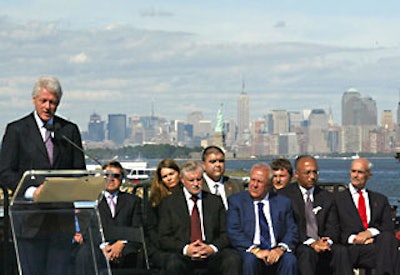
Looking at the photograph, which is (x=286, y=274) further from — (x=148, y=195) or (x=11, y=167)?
(x=11, y=167)

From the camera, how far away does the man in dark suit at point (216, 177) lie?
400 inches

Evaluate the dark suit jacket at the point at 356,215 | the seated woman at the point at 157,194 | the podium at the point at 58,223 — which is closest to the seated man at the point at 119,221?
the seated woman at the point at 157,194

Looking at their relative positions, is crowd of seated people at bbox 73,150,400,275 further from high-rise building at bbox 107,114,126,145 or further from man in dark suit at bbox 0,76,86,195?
high-rise building at bbox 107,114,126,145

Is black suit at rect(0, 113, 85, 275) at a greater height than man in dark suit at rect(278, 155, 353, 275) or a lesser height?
greater

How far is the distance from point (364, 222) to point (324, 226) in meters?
0.39

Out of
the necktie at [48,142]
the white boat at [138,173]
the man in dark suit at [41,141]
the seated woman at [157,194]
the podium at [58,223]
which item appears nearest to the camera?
the podium at [58,223]

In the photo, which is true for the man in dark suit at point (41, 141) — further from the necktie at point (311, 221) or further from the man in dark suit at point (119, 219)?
the necktie at point (311, 221)

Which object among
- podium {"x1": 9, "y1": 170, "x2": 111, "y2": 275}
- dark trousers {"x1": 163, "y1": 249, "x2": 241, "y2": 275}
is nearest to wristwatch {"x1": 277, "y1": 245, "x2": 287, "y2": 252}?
dark trousers {"x1": 163, "y1": 249, "x2": 241, "y2": 275}

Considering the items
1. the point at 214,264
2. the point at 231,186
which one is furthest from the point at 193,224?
the point at 231,186

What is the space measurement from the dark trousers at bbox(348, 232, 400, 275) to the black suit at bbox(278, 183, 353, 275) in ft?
0.49

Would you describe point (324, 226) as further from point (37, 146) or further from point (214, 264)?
point (37, 146)

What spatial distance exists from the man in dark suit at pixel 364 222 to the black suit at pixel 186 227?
1264 millimetres

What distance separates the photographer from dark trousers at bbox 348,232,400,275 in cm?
971

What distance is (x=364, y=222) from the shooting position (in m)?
10.1
